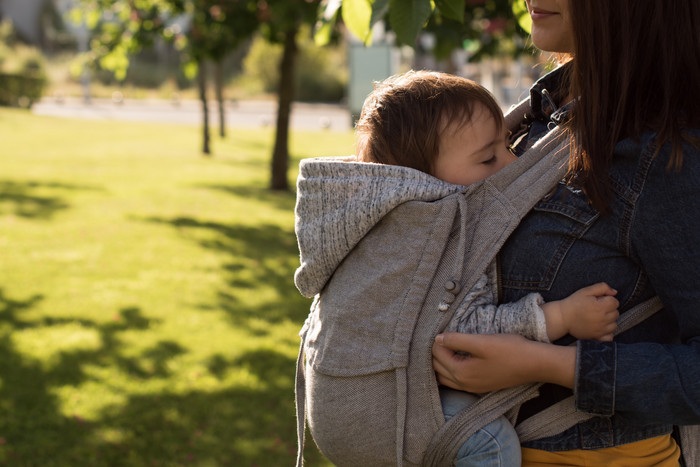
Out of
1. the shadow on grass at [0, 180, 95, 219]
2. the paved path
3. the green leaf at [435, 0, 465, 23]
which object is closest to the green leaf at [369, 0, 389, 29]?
the green leaf at [435, 0, 465, 23]

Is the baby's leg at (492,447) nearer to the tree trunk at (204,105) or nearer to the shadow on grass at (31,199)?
the shadow on grass at (31,199)

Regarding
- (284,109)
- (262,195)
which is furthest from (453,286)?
(262,195)

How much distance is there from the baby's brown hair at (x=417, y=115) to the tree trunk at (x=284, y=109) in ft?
33.2

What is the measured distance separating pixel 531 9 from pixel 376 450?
1014mm

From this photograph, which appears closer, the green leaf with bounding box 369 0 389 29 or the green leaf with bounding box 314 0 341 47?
the green leaf with bounding box 369 0 389 29

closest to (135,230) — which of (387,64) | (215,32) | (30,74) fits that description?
(215,32)

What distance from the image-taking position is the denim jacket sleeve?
138 cm

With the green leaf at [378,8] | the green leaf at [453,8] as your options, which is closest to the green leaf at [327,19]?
the green leaf at [453,8]

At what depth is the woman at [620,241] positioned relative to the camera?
55.4 inches

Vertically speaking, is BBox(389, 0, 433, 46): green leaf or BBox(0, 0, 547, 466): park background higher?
BBox(389, 0, 433, 46): green leaf

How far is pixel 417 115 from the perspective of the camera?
1.68 metres

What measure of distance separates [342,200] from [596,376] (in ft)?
2.06

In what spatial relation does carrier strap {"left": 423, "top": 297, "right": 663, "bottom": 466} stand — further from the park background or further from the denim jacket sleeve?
the park background

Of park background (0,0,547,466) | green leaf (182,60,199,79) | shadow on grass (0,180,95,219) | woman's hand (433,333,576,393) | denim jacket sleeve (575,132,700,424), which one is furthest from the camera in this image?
shadow on grass (0,180,95,219)
